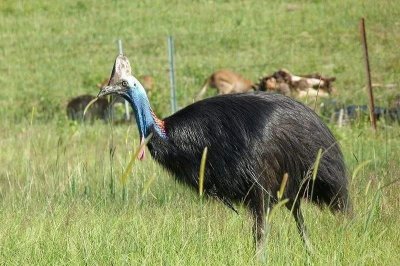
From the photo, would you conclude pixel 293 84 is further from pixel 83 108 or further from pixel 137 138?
pixel 137 138

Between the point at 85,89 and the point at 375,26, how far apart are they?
505 centimetres

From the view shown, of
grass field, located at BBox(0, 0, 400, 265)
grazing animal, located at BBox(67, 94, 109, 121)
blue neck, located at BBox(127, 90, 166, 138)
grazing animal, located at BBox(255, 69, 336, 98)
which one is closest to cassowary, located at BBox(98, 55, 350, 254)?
blue neck, located at BBox(127, 90, 166, 138)

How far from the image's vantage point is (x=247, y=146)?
605cm

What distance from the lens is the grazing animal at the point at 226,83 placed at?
1529 cm

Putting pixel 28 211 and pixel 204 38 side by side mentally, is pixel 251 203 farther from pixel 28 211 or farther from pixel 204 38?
pixel 204 38

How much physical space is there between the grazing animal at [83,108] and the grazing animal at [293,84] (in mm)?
2188

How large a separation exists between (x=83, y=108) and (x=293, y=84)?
294 centimetres

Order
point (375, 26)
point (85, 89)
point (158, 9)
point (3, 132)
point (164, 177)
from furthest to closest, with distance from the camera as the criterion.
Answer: point (158, 9), point (375, 26), point (85, 89), point (3, 132), point (164, 177)

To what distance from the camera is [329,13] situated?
66.0ft

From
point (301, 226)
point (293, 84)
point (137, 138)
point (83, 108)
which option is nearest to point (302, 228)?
point (301, 226)

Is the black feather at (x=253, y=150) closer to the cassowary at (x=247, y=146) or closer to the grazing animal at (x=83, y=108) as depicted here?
the cassowary at (x=247, y=146)

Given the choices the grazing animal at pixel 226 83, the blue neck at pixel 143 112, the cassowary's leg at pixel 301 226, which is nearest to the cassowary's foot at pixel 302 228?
the cassowary's leg at pixel 301 226

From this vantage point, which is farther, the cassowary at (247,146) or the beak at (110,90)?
the beak at (110,90)

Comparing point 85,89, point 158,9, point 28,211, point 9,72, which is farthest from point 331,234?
point 158,9
